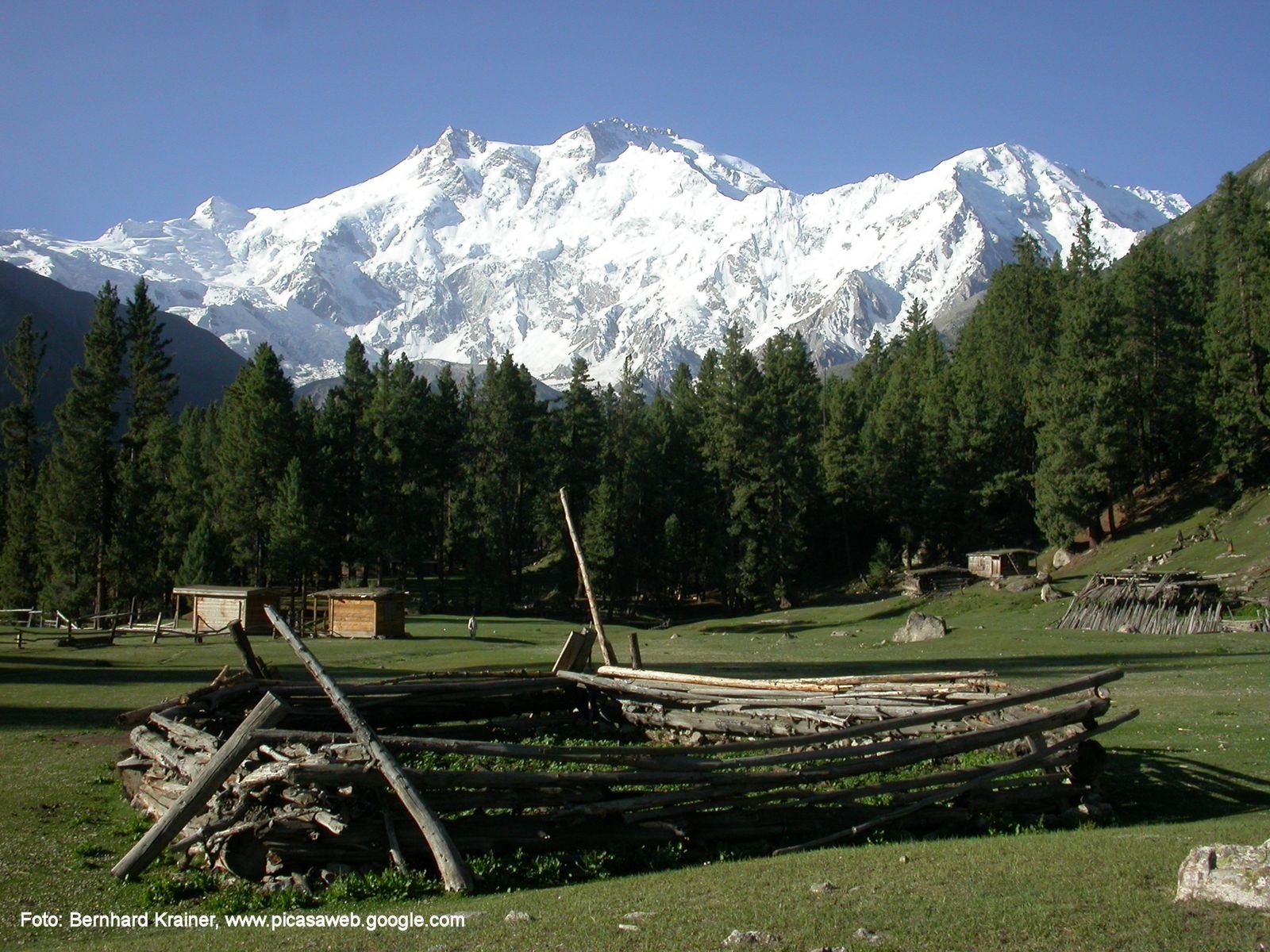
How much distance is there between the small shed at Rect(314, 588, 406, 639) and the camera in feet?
157

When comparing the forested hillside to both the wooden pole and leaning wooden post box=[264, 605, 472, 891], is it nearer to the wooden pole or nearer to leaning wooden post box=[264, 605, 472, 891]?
the wooden pole

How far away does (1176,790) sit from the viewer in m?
12.5

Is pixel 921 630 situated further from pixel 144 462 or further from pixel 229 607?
pixel 144 462

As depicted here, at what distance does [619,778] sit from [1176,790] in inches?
299

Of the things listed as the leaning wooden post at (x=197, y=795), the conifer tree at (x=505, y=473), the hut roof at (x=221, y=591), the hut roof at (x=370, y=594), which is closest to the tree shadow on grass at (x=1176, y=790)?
the leaning wooden post at (x=197, y=795)

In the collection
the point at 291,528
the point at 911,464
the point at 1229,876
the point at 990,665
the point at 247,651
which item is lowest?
the point at 990,665

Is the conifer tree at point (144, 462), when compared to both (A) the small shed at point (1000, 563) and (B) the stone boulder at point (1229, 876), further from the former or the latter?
(B) the stone boulder at point (1229, 876)

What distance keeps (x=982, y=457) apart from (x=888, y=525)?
11075mm

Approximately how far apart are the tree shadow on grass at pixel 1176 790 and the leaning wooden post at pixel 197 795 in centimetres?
1034

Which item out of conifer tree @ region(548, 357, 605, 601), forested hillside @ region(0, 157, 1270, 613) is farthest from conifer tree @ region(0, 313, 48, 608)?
conifer tree @ region(548, 357, 605, 601)

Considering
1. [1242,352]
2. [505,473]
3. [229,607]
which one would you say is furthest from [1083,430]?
[229,607]

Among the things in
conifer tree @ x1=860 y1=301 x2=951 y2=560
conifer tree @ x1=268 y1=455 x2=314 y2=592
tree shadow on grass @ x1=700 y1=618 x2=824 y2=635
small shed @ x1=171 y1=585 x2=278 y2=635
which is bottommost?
tree shadow on grass @ x1=700 y1=618 x2=824 y2=635

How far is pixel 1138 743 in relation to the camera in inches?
582

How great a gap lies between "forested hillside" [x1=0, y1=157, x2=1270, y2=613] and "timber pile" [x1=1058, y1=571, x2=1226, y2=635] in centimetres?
2633
